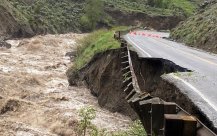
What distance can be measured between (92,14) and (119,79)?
66.0 meters

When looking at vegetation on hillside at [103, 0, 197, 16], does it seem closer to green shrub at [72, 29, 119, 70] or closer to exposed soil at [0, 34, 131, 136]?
green shrub at [72, 29, 119, 70]

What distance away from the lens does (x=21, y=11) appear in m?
74.2

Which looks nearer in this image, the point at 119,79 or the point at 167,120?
the point at 167,120

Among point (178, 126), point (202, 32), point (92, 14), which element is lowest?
point (92, 14)

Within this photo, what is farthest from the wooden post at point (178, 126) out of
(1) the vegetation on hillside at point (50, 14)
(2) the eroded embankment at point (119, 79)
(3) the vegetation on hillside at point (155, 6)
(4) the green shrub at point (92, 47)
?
(3) the vegetation on hillside at point (155, 6)

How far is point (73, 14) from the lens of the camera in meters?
89.5

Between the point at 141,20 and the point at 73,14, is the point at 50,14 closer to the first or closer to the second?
the point at 73,14

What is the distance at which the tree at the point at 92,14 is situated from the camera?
86744mm

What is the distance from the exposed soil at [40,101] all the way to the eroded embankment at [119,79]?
61 cm

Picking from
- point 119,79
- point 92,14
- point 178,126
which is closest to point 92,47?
point 119,79

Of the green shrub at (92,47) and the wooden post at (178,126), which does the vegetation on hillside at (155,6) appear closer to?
the green shrub at (92,47)

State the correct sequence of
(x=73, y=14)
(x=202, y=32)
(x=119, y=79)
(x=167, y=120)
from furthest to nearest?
1. (x=73, y=14)
2. (x=202, y=32)
3. (x=119, y=79)
4. (x=167, y=120)

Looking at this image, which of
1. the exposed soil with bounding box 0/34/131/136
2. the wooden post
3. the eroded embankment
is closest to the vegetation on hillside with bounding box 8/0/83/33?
the exposed soil with bounding box 0/34/131/136

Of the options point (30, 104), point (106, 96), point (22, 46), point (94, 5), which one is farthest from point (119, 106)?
point (94, 5)
